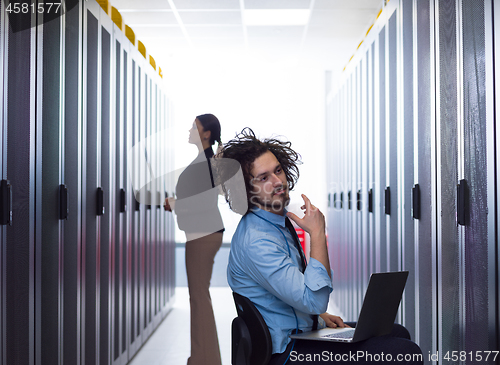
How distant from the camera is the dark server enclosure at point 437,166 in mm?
1463

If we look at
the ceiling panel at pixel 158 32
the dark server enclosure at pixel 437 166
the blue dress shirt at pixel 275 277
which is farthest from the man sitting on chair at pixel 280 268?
the ceiling panel at pixel 158 32

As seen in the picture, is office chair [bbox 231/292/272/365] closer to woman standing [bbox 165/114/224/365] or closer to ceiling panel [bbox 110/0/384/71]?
woman standing [bbox 165/114/224/365]

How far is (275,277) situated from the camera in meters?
1.34

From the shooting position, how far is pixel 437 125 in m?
1.83

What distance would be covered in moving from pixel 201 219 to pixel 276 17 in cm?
210

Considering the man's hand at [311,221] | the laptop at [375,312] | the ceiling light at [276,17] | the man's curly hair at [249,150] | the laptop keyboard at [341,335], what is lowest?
the laptop keyboard at [341,335]

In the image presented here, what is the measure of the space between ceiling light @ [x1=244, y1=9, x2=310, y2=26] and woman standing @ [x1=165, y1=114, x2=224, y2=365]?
4.94ft

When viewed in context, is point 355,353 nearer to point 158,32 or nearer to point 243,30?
point 243,30

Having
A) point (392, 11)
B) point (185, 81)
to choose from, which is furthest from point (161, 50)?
point (392, 11)

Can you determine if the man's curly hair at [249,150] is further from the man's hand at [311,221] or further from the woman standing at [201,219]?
the woman standing at [201,219]

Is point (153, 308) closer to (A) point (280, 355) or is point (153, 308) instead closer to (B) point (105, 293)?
(B) point (105, 293)

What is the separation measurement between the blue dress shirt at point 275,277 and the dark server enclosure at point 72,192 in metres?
0.76

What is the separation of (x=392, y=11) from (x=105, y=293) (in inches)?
84.3

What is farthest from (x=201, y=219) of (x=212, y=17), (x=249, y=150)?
(x=212, y=17)
